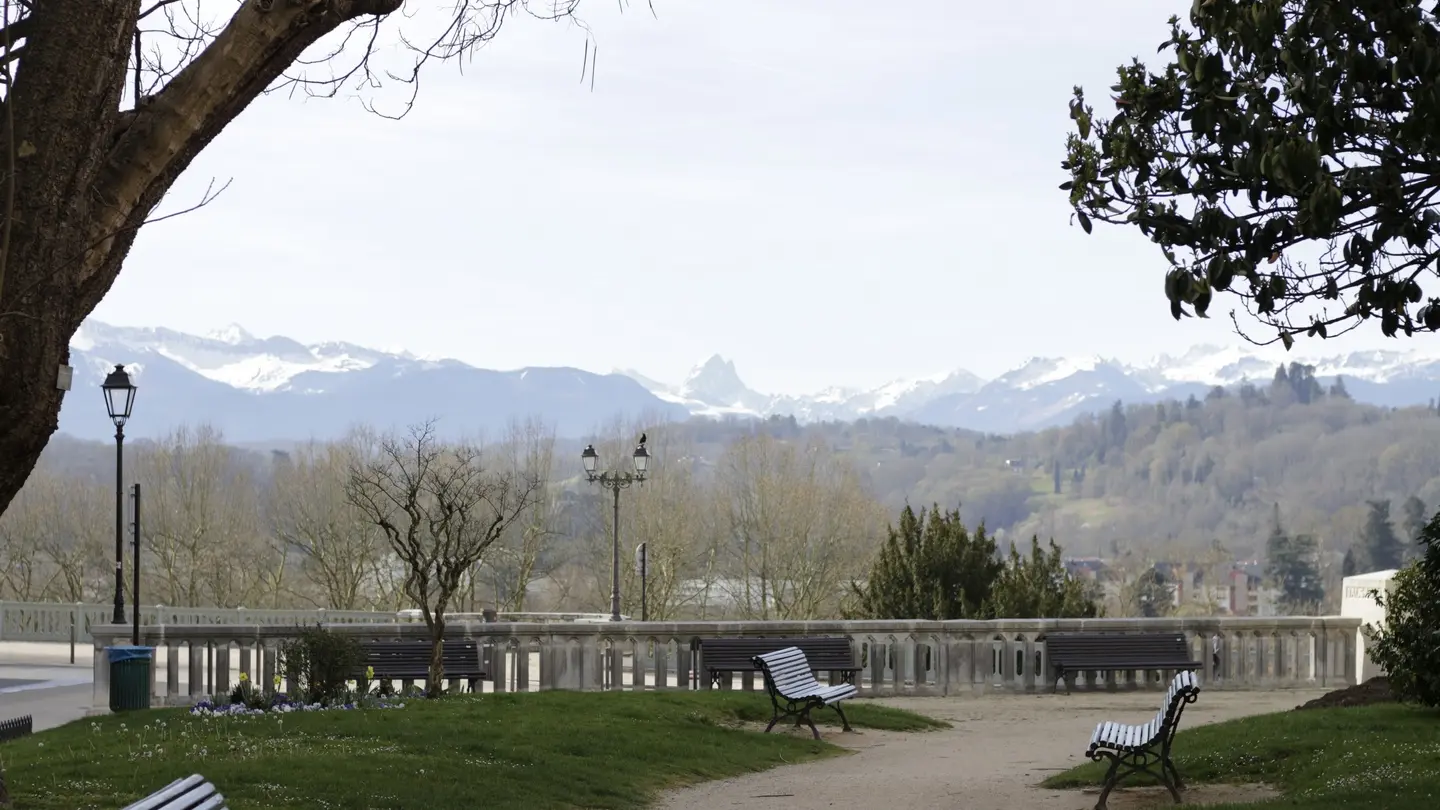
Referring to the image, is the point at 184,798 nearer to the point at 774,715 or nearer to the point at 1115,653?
the point at 774,715

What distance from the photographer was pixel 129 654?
17.3 metres

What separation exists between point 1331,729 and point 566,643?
927 centimetres

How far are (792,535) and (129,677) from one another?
56460 millimetres

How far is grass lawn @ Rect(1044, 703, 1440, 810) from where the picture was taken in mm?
10516

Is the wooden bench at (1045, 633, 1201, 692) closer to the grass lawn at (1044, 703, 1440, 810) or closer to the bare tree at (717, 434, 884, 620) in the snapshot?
the grass lawn at (1044, 703, 1440, 810)

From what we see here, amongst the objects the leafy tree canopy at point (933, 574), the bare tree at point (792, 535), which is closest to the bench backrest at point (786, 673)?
the leafy tree canopy at point (933, 574)

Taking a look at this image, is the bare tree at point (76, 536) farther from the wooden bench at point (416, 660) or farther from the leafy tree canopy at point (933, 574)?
the wooden bench at point (416, 660)

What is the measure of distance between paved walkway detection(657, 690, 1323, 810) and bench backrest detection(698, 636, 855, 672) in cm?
83

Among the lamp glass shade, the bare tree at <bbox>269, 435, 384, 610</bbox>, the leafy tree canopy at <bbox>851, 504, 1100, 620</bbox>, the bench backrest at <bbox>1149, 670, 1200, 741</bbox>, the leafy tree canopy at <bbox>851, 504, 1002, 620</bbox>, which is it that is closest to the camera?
the bench backrest at <bbox>1149, 670, 1200, 741</bbox>

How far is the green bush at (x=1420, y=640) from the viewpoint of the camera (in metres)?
13.6

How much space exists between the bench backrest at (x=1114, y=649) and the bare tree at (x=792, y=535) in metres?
47.2

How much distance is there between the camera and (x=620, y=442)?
95.5m

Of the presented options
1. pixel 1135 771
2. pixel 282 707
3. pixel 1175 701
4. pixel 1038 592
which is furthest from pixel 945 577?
pixel 1175 701

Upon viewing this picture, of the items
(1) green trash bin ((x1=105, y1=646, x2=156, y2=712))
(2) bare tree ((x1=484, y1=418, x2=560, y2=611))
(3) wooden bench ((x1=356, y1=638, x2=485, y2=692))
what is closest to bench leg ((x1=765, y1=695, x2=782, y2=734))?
(3) wooden bench ((x1=356, y1=638, x2=485, y2=692))
